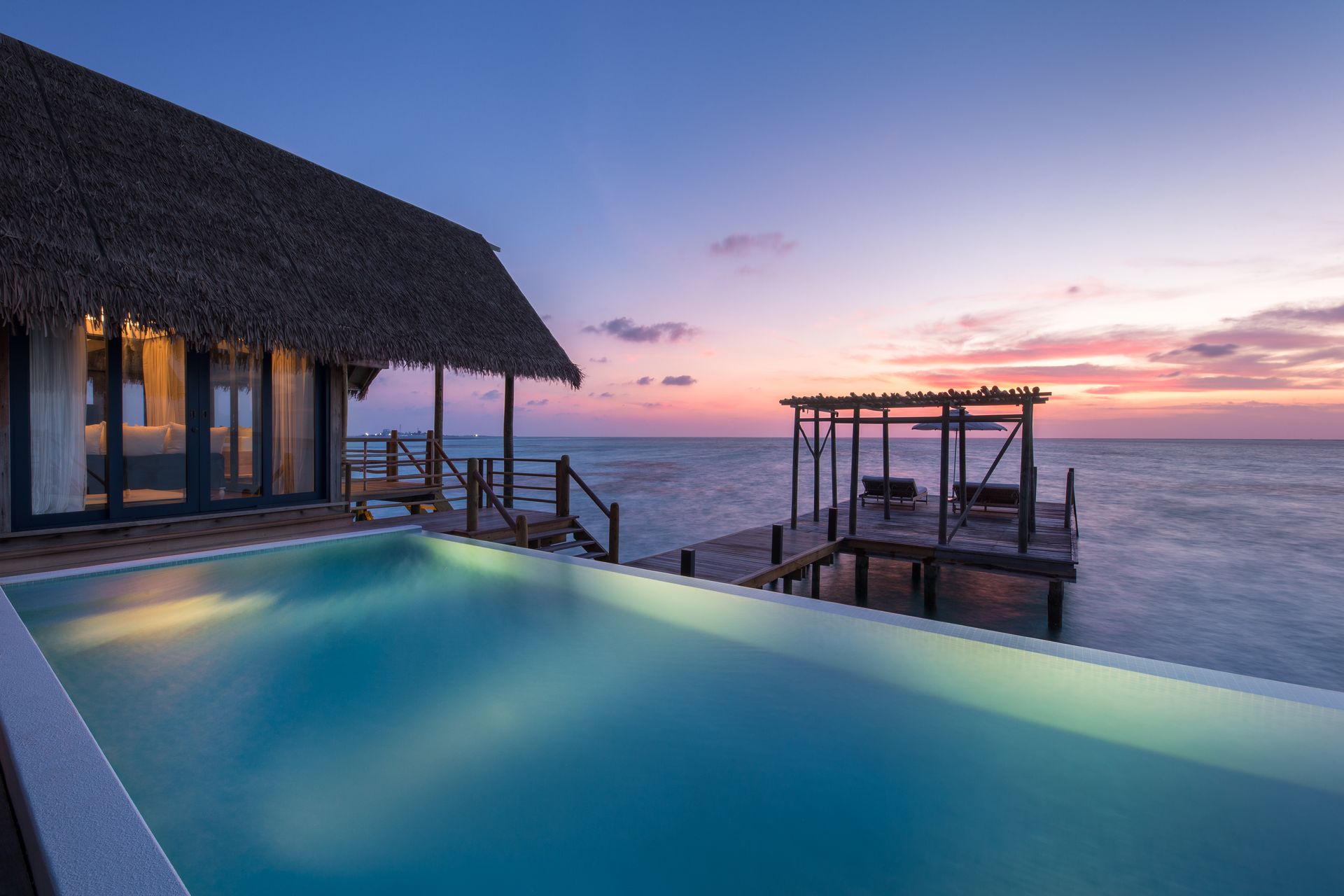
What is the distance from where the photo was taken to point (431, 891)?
2.29 meters

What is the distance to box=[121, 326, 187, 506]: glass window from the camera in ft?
17.1

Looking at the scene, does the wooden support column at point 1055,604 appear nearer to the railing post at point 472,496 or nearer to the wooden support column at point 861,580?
the wooden support column at point 861,580

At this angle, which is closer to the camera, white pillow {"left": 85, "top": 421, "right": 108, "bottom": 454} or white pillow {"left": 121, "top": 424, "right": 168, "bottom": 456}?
white pillow {"left": 85, "top": 421, "right": 108, "bottom": 454}

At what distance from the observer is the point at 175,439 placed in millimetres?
5527

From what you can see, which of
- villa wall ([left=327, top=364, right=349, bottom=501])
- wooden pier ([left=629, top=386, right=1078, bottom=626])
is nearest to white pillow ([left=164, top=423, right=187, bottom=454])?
villa wall ([left=327, top=364, right=349, bottom=501])

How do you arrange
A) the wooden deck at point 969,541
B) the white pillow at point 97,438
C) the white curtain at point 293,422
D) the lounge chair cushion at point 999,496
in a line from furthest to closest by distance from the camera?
the lounge chair cushion at point 999,496 < the wooden deck at point 969,541 < the white curtain at point 293,422 < the white pillow at point 97,438

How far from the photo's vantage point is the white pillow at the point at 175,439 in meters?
5.48

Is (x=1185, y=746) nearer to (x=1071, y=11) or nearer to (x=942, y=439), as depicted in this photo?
(x=942, y=439)

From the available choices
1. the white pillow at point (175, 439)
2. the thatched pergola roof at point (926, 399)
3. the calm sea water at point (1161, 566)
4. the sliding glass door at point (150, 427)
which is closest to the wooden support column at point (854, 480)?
the thatched pergola roof at point (926, 399)

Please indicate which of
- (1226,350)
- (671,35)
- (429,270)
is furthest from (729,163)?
(1226,350)

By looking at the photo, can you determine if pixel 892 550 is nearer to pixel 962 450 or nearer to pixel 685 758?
pixel 962 450

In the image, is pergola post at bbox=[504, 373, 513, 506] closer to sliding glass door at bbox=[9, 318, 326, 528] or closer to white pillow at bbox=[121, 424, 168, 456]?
sliding glass door at bbox=[9, 318, 326, 528]

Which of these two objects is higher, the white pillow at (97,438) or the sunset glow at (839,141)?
the sunset glow at (839,141)

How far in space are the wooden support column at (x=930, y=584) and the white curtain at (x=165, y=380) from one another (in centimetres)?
988
